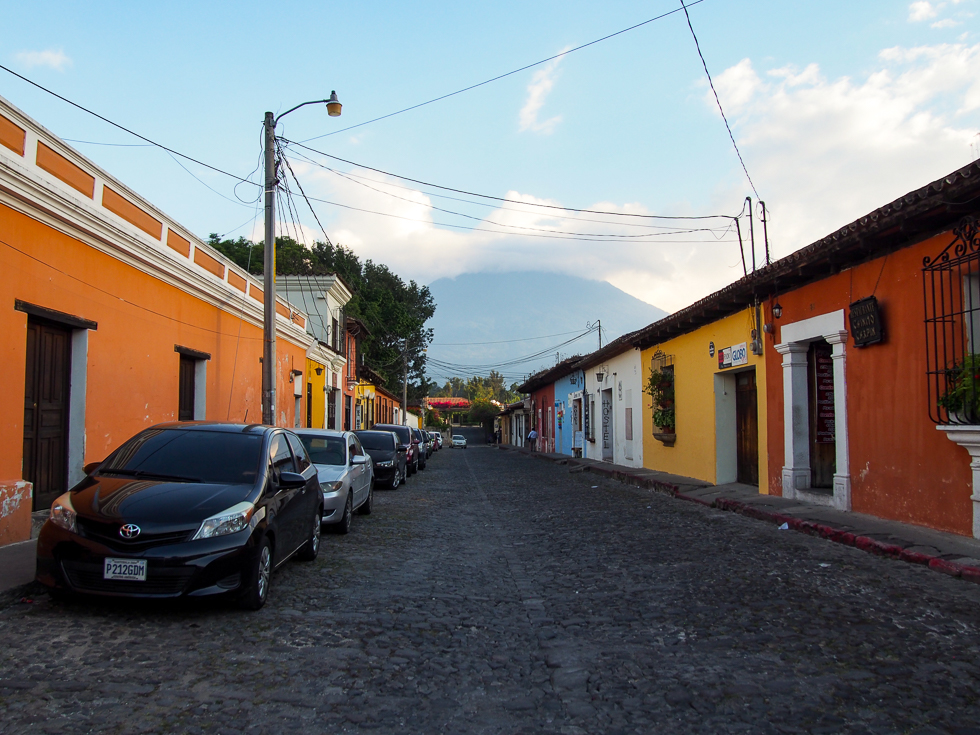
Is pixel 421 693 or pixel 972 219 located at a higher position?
pixel 972 219

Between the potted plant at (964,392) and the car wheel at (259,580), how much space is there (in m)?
6.76

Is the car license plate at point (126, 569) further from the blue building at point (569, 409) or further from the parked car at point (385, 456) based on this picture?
the blue building at point (569, 409)

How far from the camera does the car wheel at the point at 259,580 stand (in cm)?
520

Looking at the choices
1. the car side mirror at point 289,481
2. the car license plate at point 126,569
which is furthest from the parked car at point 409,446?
the car license plate at point 126,569

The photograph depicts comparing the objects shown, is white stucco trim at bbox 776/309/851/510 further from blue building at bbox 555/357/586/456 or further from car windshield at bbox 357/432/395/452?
blue building at bbox 555/357/586/456

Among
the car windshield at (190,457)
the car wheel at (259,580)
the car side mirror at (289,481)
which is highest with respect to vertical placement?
the car windshield at (190,457)

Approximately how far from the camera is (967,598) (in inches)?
224

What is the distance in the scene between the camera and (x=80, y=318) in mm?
9516

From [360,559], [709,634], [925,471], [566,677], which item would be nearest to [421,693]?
[566,677]

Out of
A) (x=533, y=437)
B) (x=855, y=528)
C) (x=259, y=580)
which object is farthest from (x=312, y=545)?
(x=533, y=437)

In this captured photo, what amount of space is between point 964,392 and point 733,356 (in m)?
7.07

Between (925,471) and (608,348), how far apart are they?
53.6 feet

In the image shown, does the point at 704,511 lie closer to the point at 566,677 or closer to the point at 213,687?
the point at 566,677

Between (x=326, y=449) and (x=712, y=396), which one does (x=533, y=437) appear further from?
(x=326, y=449)
